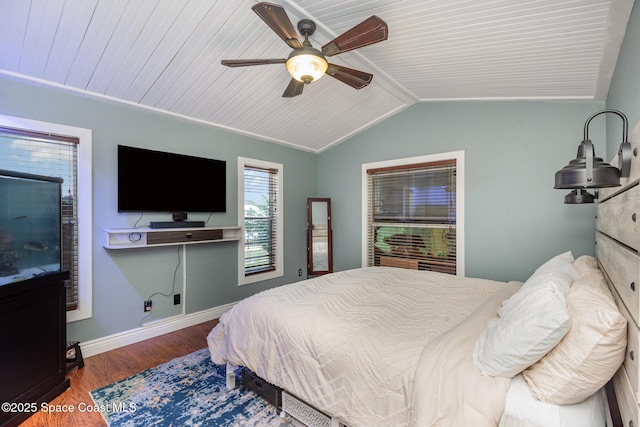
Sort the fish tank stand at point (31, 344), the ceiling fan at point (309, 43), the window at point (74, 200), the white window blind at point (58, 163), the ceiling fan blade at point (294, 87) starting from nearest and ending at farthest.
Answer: the ceiling fan at point (309, 43)
the fish tank stand at point (31, 344)
the ceiling fan blade at point (294, 87)
the white window blind at point (58, 163)
the window at point (74, 200)

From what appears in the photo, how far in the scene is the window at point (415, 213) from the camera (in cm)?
369

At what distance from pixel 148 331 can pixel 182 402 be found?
4.61 feet

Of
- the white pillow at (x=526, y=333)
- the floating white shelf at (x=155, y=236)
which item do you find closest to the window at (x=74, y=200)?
the floating white shelf at (x=155, y=236)

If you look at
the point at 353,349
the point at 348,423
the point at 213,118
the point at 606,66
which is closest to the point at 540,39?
the point at 606,66

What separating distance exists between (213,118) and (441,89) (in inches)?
102

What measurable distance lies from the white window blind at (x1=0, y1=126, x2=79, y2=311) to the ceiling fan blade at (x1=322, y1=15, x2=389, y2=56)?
2.50 metres

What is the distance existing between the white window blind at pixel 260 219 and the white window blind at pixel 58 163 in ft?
6.04

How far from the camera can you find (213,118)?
350cm

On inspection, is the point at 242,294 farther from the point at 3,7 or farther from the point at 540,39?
the point at 540,39

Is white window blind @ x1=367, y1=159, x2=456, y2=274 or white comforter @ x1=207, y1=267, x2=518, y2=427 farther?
white window blind @ x1=367, y1=159, x2=456, y2=274

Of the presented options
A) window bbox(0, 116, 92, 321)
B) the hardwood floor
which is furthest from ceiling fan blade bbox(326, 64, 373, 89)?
the hardwood floor

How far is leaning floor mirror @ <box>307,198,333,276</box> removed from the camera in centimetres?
481

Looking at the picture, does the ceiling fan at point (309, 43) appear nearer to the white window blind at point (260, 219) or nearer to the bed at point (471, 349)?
the bed at point (471, 349)

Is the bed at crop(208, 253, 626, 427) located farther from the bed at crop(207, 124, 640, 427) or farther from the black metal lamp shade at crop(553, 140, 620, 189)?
the black metal lamp shade at crop(553, 140, 620, 189)
